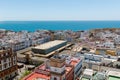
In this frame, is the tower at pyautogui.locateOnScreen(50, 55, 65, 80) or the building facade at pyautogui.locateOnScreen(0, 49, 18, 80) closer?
the tower at pyautogui.locateOnScreen(50, 55, 65, 80)

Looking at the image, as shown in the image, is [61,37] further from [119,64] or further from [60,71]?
[60,71]

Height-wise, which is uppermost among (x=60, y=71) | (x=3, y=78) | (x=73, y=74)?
(x=60, y=71)

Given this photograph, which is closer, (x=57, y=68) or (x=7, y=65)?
(x=57, y=68)

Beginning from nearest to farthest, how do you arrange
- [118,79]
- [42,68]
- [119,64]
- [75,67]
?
[118,79], [42,68], [75,67], [119,64]

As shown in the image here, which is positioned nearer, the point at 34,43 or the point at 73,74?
the point at 73,74

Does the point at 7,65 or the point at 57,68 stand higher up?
the point at 57,68

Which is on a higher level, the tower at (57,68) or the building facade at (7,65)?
the tower at (57,68)

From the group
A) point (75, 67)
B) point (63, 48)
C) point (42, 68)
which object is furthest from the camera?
point (63, 48)

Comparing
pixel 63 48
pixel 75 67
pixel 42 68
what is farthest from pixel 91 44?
pixel 42 68

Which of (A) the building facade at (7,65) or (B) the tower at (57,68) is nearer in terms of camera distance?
(B) the tower at (57,68)

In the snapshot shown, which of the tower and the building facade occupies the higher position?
the tower

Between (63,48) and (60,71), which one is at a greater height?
(60,71)
